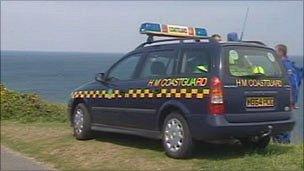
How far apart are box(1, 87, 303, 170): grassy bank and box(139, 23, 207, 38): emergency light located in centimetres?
175

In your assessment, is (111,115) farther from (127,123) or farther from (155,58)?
(155,58)

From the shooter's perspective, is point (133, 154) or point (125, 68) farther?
point (125, 68)

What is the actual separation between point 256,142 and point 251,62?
1.37 m

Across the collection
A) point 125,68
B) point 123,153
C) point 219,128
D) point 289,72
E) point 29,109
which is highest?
point 125,68

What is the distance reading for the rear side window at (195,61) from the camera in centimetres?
802

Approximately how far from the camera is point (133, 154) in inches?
346

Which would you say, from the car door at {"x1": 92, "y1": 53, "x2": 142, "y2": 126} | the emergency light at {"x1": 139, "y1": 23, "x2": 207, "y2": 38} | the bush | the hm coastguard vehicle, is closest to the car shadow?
the hm coastguard vehicle

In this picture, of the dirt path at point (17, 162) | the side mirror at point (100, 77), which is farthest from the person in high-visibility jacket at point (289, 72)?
the dirt path at point (17, 162)

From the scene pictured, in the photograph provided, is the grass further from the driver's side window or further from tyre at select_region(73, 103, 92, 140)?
the driver's side window

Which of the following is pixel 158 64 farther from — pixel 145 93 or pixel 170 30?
pixel 170 30

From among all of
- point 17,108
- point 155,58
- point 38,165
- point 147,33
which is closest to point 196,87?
point 155,58

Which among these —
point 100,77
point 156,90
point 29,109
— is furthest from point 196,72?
point 29,109

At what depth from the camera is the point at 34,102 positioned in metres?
14.6

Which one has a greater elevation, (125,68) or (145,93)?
(125,68)
